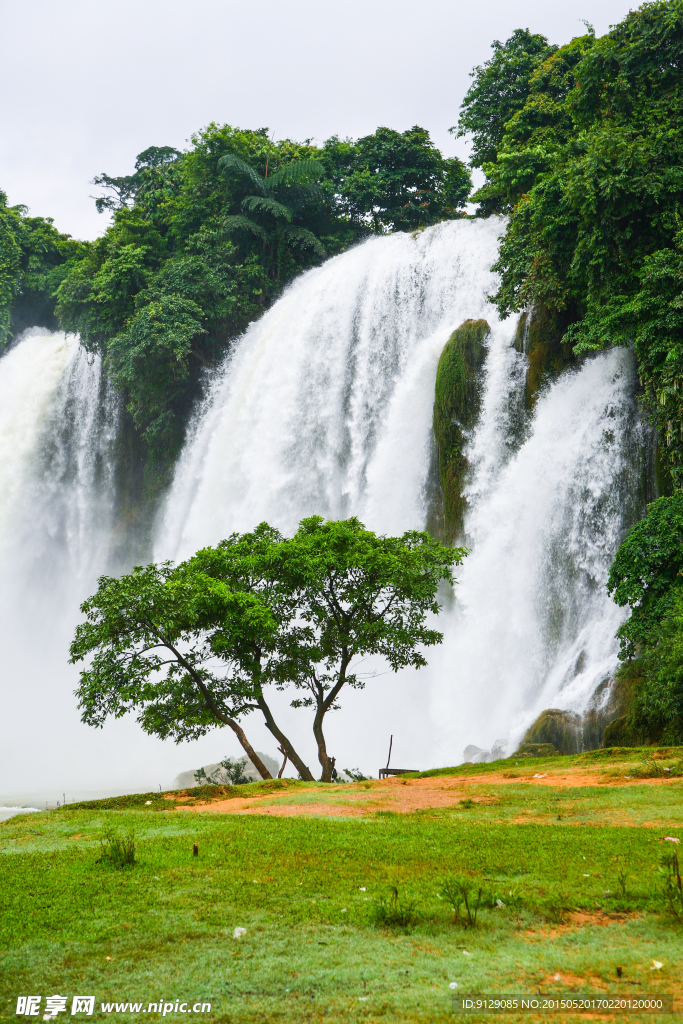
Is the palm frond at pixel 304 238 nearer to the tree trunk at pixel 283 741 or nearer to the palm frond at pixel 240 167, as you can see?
the palm frond at pixel 240 167

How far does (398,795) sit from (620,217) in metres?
12.2

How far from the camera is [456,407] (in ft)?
66.3

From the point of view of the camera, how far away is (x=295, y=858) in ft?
19.6

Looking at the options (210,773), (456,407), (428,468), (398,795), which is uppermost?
(456,407)

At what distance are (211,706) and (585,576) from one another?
8269 millimetres

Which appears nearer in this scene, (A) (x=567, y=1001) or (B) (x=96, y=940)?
(A) (x=567, y=1001)

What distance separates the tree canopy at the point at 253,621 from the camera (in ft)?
42.1

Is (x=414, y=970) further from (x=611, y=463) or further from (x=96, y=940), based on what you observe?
(x=611, y=463)

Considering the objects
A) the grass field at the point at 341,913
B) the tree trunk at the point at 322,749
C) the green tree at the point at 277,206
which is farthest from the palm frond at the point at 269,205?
the grass field at the point at 341,913

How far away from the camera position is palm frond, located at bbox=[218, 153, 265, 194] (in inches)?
1218

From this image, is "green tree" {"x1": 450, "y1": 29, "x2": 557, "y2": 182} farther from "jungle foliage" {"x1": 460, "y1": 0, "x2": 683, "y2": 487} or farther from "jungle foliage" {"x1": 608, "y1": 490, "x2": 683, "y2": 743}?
"jungle foliage" {"x1": 608, "y1": 490, "x2": 683, "y2": 743}

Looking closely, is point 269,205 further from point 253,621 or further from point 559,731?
point 559,731

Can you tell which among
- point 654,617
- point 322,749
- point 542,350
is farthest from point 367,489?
point 654,617

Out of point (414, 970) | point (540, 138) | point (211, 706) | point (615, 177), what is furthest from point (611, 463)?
point (414, 970)
